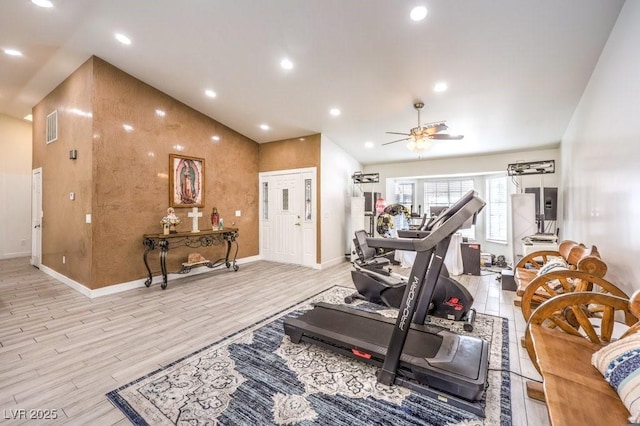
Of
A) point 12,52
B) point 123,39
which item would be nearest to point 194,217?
point 123,39

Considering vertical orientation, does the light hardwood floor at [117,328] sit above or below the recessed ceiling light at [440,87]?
below

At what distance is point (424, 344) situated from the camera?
222cm

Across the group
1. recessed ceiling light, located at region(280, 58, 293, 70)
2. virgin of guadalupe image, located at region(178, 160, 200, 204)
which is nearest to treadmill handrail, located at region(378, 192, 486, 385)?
recessed ceiling light, located at region(280, 58, 293, 70)

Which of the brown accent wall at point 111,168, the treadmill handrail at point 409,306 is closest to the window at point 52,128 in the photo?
the brown accent wall at point 111,168

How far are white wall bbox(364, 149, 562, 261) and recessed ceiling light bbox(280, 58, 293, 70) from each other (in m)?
4.88

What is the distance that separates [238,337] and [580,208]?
16.3 ft

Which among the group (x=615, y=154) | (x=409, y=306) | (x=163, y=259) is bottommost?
(x=163, y=259)

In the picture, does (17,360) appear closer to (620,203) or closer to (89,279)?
(89,279)

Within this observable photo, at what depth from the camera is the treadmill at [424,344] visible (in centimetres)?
180

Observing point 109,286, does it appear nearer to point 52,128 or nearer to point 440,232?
point 52,128

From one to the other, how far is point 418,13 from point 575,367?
3041 millimetres

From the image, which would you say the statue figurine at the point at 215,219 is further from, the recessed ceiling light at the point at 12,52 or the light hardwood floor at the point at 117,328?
the recessed ceiling light at the point at 12,52

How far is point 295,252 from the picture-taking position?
6.38 m

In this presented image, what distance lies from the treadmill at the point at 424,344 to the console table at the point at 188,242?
3197 mm
